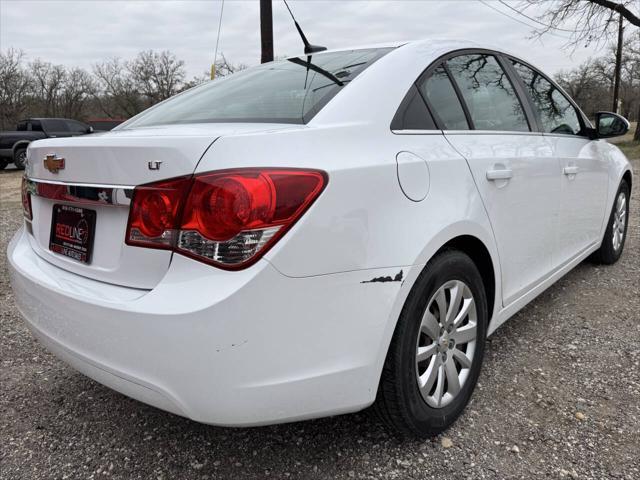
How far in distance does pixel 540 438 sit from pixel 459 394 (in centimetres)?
34

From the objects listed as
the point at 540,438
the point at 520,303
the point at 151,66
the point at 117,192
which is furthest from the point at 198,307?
the point at 151,66

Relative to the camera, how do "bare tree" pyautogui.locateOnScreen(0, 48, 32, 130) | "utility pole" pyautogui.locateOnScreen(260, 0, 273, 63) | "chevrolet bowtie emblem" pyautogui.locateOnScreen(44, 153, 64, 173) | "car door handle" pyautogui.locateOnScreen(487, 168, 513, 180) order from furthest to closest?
"bare tree" pyautogui.locateOnScreen(0, 48, 32, 130), "utility pole" pyautogui.locateOnScreen(260, 0, 273, 63), "car door handle" pyautogui.locateOnScreen(487, 168, 513, 180), "chevrolet bowtie emblem" pyautogui.locateOnScreen(44, 153, 64, 173)

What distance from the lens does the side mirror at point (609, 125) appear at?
3588 millimetres

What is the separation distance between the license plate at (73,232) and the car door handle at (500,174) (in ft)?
5.10

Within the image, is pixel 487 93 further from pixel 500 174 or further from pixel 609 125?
pixel 609 125

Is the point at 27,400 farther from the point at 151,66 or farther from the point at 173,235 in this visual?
the point at 151,66

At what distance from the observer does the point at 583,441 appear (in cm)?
200

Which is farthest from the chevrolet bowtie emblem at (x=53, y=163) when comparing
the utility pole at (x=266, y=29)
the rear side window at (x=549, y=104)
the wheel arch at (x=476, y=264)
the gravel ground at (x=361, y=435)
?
the utility pole at (x=266, y=29)

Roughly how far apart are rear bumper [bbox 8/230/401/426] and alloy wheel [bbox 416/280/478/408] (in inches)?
12.3

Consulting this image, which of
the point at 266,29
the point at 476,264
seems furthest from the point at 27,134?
the point at 476,264

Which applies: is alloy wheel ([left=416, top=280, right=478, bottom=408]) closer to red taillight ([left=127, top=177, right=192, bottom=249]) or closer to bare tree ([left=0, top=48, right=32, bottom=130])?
red taillight ([left=127, top=177, right=192, bottom=249])

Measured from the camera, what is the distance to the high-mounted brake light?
1.41m

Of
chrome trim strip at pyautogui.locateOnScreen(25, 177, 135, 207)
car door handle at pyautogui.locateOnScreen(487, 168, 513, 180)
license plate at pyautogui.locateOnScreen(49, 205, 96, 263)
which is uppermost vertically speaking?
car door handle at pyautogui.locateOnScreen(487, 168, 513, 180)

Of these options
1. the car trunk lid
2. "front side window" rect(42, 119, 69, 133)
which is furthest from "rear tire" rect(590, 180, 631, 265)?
"front side window" rect(42, 119, 69, 133)
